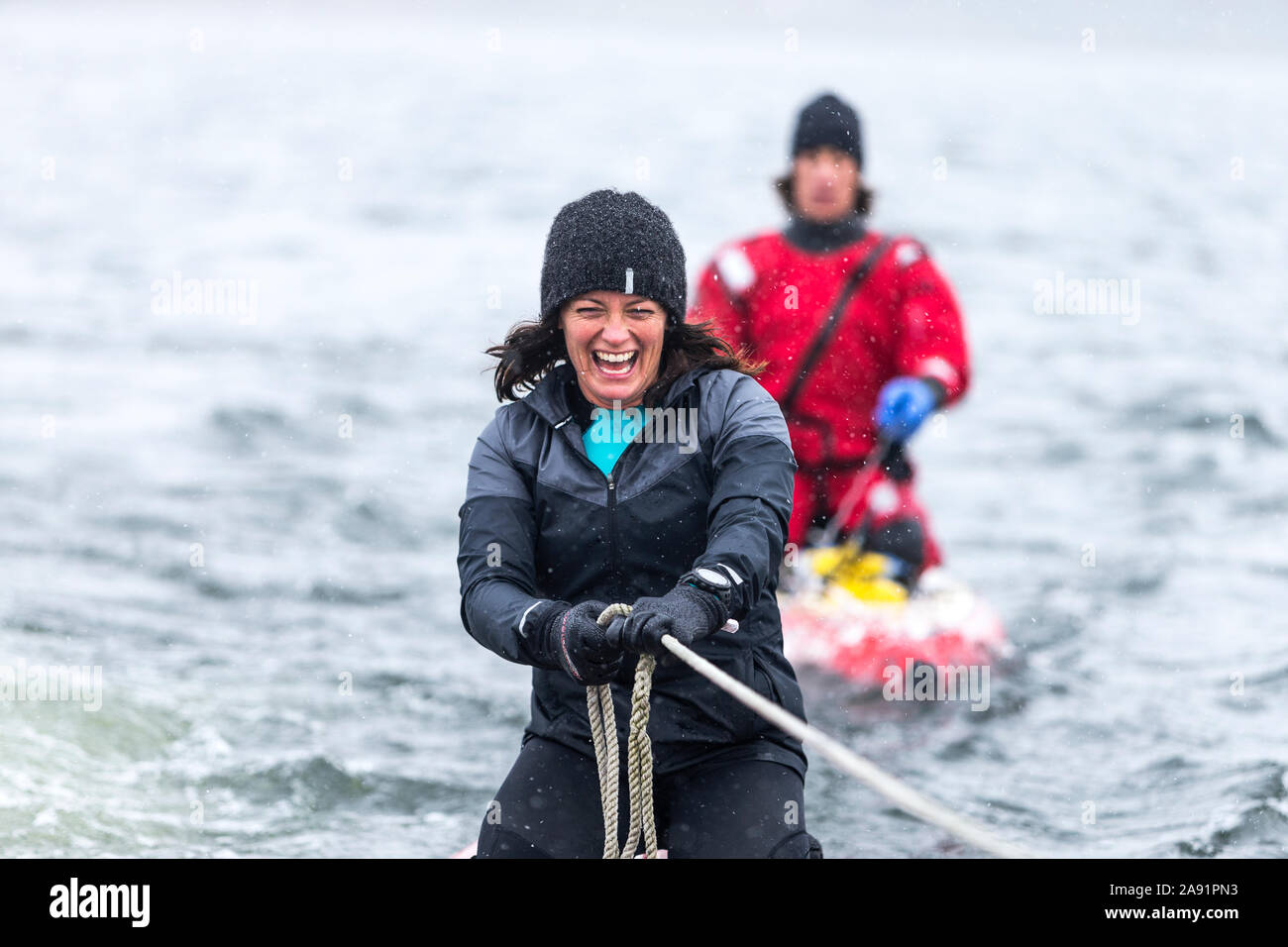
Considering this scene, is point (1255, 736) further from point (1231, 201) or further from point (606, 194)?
point (1231, 201)

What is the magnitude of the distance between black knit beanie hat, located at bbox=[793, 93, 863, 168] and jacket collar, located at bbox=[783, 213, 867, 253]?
27cm

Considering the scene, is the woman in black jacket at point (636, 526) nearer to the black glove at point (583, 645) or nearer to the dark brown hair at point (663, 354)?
the dark brown hair at point (663, 354)

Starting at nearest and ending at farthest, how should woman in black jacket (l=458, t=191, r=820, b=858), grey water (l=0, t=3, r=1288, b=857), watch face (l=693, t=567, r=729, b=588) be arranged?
1. watch face (l=693, t=567, r=729, b=588)
2. woman in black jacket (l=458, t=191, r=820, b=858)
3. grey water (l=0, t=3, r=1288, b=857)

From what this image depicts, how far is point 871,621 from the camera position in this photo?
7258 mm

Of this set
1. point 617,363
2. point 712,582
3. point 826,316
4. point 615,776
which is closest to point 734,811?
point 615,776

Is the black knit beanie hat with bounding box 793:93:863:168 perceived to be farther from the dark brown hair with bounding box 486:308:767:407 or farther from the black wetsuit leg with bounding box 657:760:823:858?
the black wetsuit leg with bounding box 657:760:823:858

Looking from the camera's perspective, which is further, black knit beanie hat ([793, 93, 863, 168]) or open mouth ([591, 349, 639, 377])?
black knit beanie hat ([793, 93, 863, 168])

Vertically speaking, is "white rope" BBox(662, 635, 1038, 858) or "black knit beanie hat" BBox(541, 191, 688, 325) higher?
"black knit beanie hat" BBox(541, 191, 688, 325)

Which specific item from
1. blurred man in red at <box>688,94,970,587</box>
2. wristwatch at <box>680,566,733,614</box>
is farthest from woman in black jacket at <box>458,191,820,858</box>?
blurred man in red at <box>688,94,970,587</box>

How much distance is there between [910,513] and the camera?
7453 millimetres

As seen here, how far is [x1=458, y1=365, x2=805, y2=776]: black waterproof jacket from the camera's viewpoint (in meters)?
3.82

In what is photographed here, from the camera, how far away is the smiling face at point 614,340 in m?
3.88
